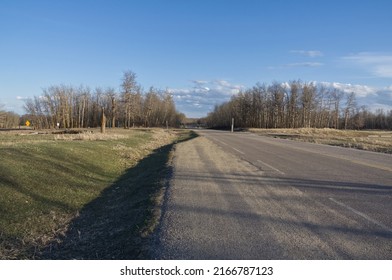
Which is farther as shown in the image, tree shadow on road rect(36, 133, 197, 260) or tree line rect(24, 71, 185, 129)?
tree line rect(24, 71, 185, 129)

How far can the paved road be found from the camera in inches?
209

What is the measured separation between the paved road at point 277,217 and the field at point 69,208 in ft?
2.27

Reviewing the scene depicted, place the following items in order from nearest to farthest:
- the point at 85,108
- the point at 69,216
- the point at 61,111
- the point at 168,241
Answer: the point at 168,241
the point at 69,216
the point at 61,111
the point at 85,108

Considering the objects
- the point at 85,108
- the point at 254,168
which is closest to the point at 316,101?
the point at 85,108

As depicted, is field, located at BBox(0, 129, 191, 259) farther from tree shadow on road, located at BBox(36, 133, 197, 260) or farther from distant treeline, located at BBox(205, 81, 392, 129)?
distant treeline, located at BBox(205, 81, 392, 129)

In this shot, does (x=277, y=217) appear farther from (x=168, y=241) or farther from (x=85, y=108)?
(x=85, y=108)

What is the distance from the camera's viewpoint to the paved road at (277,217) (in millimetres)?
5309

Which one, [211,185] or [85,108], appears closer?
[211,185]

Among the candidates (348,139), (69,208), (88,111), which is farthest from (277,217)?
(88,111)

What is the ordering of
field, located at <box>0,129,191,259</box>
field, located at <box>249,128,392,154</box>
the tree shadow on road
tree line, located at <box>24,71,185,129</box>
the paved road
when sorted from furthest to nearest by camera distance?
tree line, located at <box>24,71,185,129</box>
field, located at <box>249,128,392,154</box>
field, located at <box>0,129,191,259</box>
the tree shadow on road
the paved road

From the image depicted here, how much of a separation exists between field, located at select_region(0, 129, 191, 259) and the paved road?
691mm

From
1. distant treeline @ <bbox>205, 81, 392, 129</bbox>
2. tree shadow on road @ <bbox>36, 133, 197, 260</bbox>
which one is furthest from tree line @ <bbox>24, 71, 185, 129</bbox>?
tree shadow on road @ <bbox>36, 133, 197, 260</bbox>

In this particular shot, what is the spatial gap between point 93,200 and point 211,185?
3465 mm

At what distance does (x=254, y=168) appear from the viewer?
14.6m
